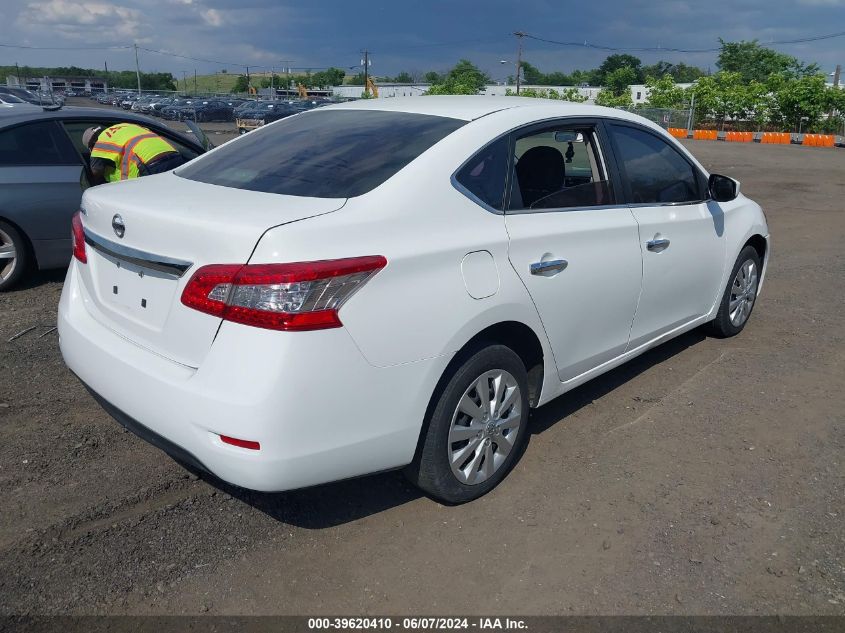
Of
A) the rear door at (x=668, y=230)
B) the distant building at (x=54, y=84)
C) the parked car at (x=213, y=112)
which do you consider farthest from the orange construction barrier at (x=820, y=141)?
the rear door at (x=668, y=230)

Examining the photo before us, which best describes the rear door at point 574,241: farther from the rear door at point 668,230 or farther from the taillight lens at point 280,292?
Answer: the taillight lens at point 280,292

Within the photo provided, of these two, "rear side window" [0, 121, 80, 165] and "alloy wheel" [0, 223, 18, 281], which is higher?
"rear side window" [0, 121, 80, 165]

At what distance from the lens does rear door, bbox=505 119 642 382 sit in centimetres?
342

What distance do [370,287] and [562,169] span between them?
1810 millimetres

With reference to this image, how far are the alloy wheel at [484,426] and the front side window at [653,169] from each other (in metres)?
1.50

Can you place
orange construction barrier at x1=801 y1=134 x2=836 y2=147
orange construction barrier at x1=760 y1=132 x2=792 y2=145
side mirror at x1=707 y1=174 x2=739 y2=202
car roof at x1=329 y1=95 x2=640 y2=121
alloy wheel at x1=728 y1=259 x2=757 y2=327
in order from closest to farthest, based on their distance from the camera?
car roof at x1=329 y1=95 x2=640 y2=121
side mirror at x1=707 y1=174 x2=739 y2=202
alloy wheel at x1=728 y1=259 x2=757 y2=327
orange construction barrier at x1=801 y1=134 x2=836 y2=147
orange construction barrier at x1=760 y1=132 x2=792 y2=145

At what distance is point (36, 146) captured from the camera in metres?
6.37

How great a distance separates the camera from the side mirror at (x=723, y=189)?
4.86 meters

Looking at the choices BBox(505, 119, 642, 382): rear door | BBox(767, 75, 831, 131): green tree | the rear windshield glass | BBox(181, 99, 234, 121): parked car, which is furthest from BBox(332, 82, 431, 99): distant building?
the rear windshield glass

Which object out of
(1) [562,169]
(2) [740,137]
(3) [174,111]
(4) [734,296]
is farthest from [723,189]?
(3) [174,111]

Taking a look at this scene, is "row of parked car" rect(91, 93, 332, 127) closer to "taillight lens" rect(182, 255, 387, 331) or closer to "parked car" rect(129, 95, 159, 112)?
"parked car" rect(129, 95, 159, 112)

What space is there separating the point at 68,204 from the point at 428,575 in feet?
16.3

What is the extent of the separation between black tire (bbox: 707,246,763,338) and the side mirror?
674mm

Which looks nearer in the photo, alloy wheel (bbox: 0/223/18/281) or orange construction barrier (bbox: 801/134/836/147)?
alloy wheel (bbox: 0/223/18/281)
